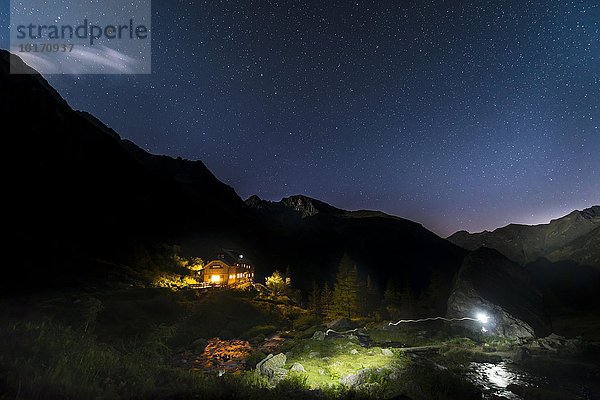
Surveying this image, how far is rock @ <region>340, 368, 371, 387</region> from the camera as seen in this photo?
18422 millimetres

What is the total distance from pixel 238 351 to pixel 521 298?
38.2 m

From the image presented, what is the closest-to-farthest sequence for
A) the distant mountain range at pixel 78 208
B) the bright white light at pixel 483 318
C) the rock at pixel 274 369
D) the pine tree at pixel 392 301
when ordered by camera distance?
the rock at pixel 274 369, the bright white light at pixel 483 318, the pine tree at pixel 392 301, the distant mountain range at pixel 78 208

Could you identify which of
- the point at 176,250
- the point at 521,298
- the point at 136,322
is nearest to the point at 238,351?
the point at 136,322

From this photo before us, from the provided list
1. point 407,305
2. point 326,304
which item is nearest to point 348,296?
point 326,304

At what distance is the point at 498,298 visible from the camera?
138 ft

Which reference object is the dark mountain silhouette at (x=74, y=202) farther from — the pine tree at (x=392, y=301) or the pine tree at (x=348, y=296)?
the pine tree at (x=392, y=301)

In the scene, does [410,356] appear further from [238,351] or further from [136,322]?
[136,322]

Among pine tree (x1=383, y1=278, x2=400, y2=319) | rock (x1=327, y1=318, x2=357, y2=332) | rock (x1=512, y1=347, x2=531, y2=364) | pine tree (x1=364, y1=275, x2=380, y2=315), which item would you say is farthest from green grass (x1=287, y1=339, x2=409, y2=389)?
pine tree (x1=364, y1=275, x2=380, y2=315)

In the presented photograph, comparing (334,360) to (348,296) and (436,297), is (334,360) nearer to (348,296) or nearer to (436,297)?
(348,296)

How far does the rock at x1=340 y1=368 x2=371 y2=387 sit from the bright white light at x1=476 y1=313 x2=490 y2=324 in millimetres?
28185

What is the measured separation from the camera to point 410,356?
93.8 ft

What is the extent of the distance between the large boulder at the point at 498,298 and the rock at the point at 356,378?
27.6m

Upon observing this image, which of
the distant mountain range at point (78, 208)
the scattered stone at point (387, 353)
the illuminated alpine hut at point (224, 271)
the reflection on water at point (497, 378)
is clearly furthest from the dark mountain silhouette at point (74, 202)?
the reflection on water at point (497, 378)

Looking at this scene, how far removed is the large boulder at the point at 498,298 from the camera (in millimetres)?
38500
